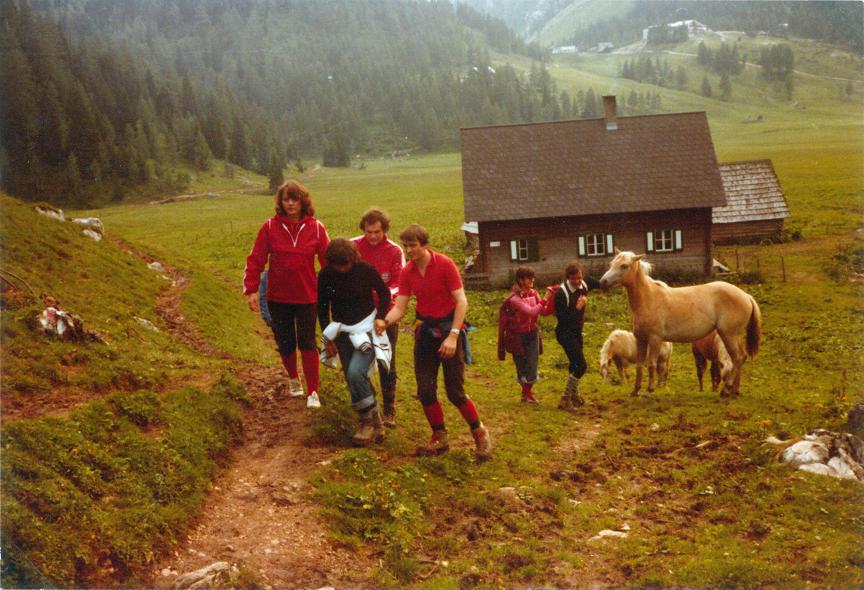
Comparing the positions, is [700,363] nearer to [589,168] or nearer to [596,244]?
[596,244]

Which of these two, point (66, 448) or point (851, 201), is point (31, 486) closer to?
point (66, 448)

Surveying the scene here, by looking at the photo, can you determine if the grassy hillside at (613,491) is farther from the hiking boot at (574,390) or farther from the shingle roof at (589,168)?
the shingle roof at (589,168)

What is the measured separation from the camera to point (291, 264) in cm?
871

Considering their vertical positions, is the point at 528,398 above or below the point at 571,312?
below

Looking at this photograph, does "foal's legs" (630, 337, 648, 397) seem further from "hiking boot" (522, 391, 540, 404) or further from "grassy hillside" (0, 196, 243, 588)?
"grassy hillside" (0, 196, 243, 588)

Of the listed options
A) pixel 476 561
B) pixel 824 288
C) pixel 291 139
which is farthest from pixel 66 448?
pixel 291 139

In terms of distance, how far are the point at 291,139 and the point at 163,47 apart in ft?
243

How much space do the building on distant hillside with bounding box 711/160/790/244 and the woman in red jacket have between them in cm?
3437

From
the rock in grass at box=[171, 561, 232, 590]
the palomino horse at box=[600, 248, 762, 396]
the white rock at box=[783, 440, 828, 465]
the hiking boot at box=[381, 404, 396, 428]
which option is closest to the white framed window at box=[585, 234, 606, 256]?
the palomino horse at box=[600, 248, 762, 396]

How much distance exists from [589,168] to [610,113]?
130 inches

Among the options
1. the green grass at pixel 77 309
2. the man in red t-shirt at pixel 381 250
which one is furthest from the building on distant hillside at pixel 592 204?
the man in red t-shirt at pixel 381 250

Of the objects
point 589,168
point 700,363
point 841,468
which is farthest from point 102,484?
point 589,168

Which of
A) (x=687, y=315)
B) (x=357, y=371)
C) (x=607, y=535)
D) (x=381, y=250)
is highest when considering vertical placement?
(x=381, y=250)

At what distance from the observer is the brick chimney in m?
33.2
